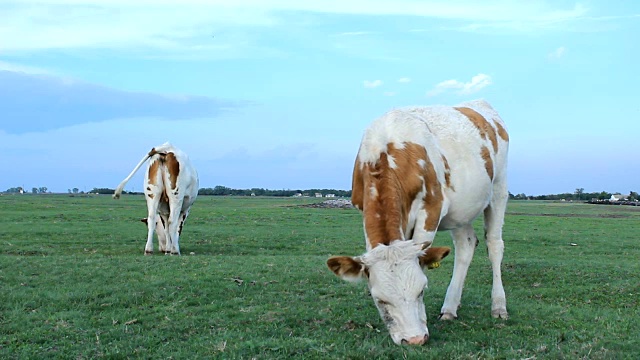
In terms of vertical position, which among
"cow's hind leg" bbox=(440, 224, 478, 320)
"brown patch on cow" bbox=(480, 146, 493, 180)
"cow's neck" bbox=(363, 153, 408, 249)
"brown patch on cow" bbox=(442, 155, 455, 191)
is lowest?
"cow's hind leg" bbox=(440, 224, 478, 320)

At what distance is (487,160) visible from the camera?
8.49 meters

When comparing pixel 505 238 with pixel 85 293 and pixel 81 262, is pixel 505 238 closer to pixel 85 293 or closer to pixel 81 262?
pixel 81 262

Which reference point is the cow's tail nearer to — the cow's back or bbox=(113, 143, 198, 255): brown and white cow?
bbox=(113, 143, 198, 255): brown and white cow

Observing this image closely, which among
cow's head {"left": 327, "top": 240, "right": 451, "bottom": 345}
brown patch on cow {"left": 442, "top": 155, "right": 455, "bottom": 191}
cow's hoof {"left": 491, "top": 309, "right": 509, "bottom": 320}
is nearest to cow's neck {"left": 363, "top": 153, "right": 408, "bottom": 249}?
cow's head {"left": 327, "top": 240, "right": 451, "bottom": 345}

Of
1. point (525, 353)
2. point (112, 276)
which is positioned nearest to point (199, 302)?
point (112, 276)

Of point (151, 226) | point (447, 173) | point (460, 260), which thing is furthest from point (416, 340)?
point (151, 226)

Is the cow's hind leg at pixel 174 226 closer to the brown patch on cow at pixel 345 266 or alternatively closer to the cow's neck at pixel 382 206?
the cow's neck at pixel 382 206

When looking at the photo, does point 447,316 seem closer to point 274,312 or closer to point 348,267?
point 274,312

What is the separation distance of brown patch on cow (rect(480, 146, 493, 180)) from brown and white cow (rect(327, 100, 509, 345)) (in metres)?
0.01

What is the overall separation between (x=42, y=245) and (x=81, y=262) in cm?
692

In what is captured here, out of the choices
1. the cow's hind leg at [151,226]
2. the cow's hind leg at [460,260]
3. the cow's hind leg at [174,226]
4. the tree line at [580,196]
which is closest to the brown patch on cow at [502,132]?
the cow's hind leg at [460,260]

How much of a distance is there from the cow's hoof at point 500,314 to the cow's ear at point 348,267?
2.85m

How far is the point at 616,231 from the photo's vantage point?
28484 millimetres

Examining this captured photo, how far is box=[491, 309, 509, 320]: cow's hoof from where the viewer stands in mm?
8398
